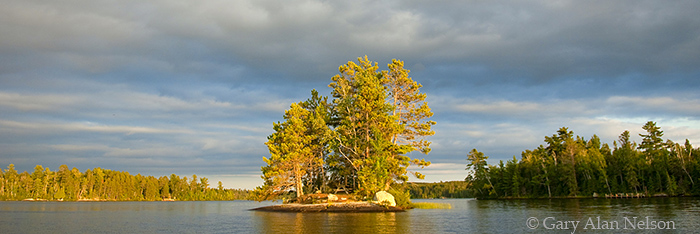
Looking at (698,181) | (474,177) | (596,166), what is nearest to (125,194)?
(474,177)

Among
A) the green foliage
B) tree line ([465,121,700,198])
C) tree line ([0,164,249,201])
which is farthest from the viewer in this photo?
Result: tree line ([0,164,249,201])

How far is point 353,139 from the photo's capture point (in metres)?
58.4

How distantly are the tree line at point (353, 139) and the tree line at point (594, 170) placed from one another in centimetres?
5599

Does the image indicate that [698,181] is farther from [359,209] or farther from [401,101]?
[359,209]

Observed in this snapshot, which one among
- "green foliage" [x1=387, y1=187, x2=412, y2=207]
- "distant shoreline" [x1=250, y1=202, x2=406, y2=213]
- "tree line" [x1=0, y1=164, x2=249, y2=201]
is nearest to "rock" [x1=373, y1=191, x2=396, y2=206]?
"distant shoreline" [x1=250, y1=202, x2=406, y2=213]

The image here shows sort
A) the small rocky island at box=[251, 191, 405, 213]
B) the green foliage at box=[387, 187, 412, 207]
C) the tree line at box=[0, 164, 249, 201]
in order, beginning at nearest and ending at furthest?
1. the small rocky island at box=[251, 191, 405, 213]
2. the green foliage at box=[387, 187, 412, 207]
3. the tree line at box=[0, 164, 249, 201]

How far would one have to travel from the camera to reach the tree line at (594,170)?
87688mm

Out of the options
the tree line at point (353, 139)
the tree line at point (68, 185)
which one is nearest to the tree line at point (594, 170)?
the tree line at point (353, 139)

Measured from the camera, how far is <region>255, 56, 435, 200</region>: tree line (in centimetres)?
5669

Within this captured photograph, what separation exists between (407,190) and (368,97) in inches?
556

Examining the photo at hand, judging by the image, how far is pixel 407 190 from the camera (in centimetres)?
6056

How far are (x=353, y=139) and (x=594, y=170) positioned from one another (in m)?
66.3

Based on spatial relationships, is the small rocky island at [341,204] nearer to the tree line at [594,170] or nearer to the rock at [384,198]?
the rock at [384,198]

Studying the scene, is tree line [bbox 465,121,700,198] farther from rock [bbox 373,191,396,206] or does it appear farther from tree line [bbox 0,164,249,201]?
tree line [bbox 0,164,249,201]
